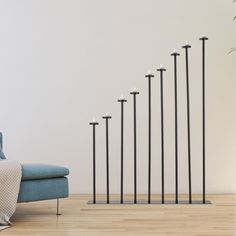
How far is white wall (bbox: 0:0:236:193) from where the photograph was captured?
198 inches

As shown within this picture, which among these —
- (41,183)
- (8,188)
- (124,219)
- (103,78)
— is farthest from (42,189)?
(103,78)

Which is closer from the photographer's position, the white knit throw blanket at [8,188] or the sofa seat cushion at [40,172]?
the white knit throw blanket at [8,188]

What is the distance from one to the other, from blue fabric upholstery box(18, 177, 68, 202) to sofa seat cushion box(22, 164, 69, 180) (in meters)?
0.03

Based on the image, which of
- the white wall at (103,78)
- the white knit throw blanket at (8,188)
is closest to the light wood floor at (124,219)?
the white knit throw blanket at (8,188)

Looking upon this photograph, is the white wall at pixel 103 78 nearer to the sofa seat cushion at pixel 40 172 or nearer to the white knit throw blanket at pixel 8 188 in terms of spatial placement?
the sofa seat cushion at pixel 40 172

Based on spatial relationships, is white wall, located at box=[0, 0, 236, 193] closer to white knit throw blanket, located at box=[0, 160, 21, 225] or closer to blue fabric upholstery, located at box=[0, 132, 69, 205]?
blue fabric upholstery, located at box=[0, 132, 69, 205]

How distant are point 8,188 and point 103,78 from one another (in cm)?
199

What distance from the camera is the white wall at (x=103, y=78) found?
198 inches

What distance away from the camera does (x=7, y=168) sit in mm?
3385

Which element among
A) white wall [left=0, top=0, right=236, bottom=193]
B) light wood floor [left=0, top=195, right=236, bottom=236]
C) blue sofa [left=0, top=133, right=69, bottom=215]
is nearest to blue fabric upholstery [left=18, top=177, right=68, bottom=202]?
blue sofa [left=0, top=133, right=69, bottom=215]

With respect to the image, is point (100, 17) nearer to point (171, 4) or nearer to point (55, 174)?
point (171, 4)

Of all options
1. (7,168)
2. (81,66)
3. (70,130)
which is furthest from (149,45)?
(7,168)

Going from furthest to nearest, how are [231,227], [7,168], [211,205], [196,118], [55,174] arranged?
[196,118]
[211,205]
[55,174]
[7,168]
[231,227]

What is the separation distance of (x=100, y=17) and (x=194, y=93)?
1154 mm
